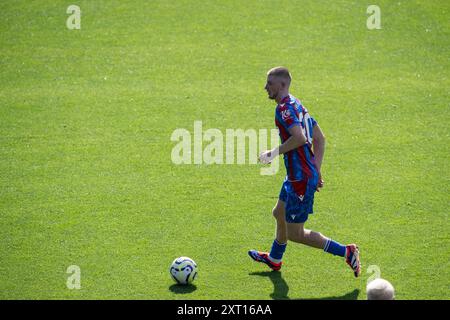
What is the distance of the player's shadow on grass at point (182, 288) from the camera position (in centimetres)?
793

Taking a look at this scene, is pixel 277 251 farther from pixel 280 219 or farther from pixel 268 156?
pixel 268 156

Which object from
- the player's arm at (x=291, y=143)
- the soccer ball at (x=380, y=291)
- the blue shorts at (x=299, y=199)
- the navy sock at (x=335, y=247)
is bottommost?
the navy sock at (x=335, y=247)

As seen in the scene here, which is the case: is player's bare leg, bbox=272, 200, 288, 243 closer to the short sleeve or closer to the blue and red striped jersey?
the blue and red striped jersey

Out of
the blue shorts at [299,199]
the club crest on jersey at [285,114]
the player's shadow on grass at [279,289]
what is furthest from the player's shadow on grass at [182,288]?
the club crest on jersey at [285,114]

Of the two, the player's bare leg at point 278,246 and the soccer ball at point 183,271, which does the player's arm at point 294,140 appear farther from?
the soccer ball at point 183,271

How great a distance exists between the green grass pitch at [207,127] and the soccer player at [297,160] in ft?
1.68

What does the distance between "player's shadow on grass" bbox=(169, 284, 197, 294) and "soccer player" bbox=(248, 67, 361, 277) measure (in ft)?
4.21

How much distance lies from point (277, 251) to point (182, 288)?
1.26m

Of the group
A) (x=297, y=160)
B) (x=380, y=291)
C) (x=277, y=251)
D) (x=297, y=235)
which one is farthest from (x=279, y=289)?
(x=380, y=291)

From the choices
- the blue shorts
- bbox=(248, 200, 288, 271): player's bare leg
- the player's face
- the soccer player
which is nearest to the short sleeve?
the soccer player

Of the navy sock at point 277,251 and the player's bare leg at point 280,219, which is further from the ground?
the player's bare leg at point 280,219

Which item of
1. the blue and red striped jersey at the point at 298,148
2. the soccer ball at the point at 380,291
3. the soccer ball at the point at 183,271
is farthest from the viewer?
the soccer ball at the point at 183,271

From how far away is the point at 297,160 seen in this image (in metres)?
7.99
